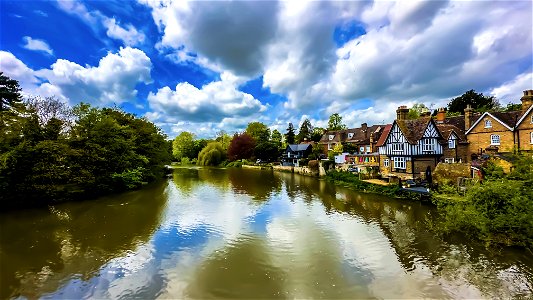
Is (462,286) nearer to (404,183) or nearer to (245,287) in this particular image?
(245,287)

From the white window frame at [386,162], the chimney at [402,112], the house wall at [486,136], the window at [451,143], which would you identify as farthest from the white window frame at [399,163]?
the house wall at [486,136]

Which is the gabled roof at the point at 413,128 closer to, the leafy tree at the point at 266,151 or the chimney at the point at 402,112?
the chimney at the point at 402,112

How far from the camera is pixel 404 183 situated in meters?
25.5

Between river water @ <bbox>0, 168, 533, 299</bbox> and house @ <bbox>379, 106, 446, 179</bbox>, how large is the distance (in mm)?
9720

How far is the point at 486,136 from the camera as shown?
1058 inches

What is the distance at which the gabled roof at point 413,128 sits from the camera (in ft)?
89.5

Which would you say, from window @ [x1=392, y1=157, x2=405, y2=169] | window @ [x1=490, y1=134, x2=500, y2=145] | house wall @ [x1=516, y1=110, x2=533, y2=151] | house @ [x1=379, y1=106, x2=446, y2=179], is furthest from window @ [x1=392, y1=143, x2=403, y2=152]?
house wall @ [x1=516, y1=110, x2=533, y2=151]

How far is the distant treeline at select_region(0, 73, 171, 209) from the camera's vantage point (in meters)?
18.4

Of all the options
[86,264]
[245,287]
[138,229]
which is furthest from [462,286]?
[138,229]

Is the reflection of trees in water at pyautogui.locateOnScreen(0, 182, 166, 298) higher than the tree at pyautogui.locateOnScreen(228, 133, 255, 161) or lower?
lower

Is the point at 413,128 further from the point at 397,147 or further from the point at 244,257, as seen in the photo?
the point at 244,257

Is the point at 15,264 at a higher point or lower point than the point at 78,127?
lower

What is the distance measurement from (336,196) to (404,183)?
264 inches

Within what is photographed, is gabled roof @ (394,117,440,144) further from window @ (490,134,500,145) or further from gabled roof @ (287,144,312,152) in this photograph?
gabled roof @ (287,144,312,152)
